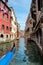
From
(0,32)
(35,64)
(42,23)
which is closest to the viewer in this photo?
(35,64)

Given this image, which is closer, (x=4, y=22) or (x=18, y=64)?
(x=18, y=64)

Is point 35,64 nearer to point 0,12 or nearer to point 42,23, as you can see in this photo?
point 42,23

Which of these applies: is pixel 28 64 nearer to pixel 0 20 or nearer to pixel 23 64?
pixel 23 64

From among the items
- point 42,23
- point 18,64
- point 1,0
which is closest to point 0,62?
point 18,64

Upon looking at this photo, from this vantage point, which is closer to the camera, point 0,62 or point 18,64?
point 0,62

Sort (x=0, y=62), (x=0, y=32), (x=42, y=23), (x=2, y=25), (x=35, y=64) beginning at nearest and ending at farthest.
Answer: (x=0, y=62)
(x=35, y=64)
(x=42, y=23)
(x=0, y=32)
(x=2, y=25)

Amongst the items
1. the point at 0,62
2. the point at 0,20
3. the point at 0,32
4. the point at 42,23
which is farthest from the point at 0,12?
the point at 0,62

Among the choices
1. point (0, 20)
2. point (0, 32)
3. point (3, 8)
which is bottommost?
point (0, 32)

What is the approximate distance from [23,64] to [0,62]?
11.4 feet

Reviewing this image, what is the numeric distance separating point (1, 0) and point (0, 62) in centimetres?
3380

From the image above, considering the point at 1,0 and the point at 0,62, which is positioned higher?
the point at 1,0

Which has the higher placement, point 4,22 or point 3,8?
point 3,8

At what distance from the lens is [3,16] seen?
44.6m

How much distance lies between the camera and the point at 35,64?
13.4m
